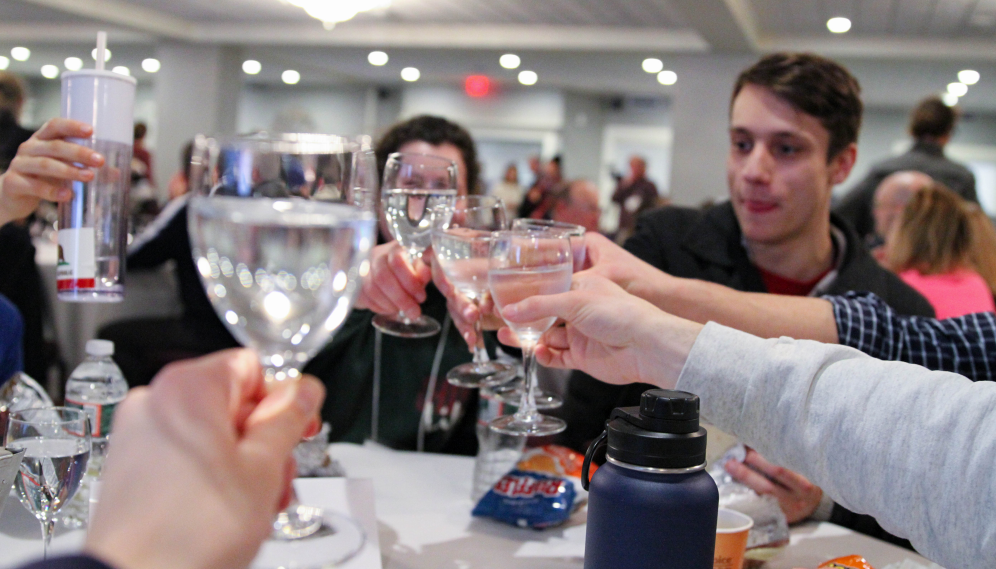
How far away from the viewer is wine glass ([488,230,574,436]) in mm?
1003

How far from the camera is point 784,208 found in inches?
80.5

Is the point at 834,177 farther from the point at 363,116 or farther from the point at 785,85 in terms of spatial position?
the point at 363,116

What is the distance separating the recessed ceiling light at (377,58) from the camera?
9688 millimetres

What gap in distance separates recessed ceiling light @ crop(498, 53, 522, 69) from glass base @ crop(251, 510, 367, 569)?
8.48 meters

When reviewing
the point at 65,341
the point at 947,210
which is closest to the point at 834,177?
the point at 947,210

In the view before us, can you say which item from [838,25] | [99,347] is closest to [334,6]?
[838,25]

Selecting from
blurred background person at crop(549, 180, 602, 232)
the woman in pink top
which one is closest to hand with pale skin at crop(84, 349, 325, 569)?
the woman in pink top

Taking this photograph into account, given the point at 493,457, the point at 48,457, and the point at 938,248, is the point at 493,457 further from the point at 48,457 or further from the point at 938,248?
the point at 938,248

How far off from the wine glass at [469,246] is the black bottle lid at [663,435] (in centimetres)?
40

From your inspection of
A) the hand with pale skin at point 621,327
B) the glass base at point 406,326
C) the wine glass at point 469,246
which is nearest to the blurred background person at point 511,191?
the glass base at point 406,326

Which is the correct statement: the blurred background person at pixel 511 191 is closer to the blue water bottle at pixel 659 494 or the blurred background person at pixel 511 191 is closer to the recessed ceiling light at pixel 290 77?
the recessed ceiling light at pixel 290 77

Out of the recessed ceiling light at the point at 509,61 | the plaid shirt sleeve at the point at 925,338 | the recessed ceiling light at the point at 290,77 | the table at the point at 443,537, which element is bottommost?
the table at the point at 443,537

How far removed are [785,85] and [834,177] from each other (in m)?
0.35

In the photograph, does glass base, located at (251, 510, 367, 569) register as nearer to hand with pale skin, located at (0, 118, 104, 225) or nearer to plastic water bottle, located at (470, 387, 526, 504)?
plastic water bottle, located at (470, 387, 526, 504)
